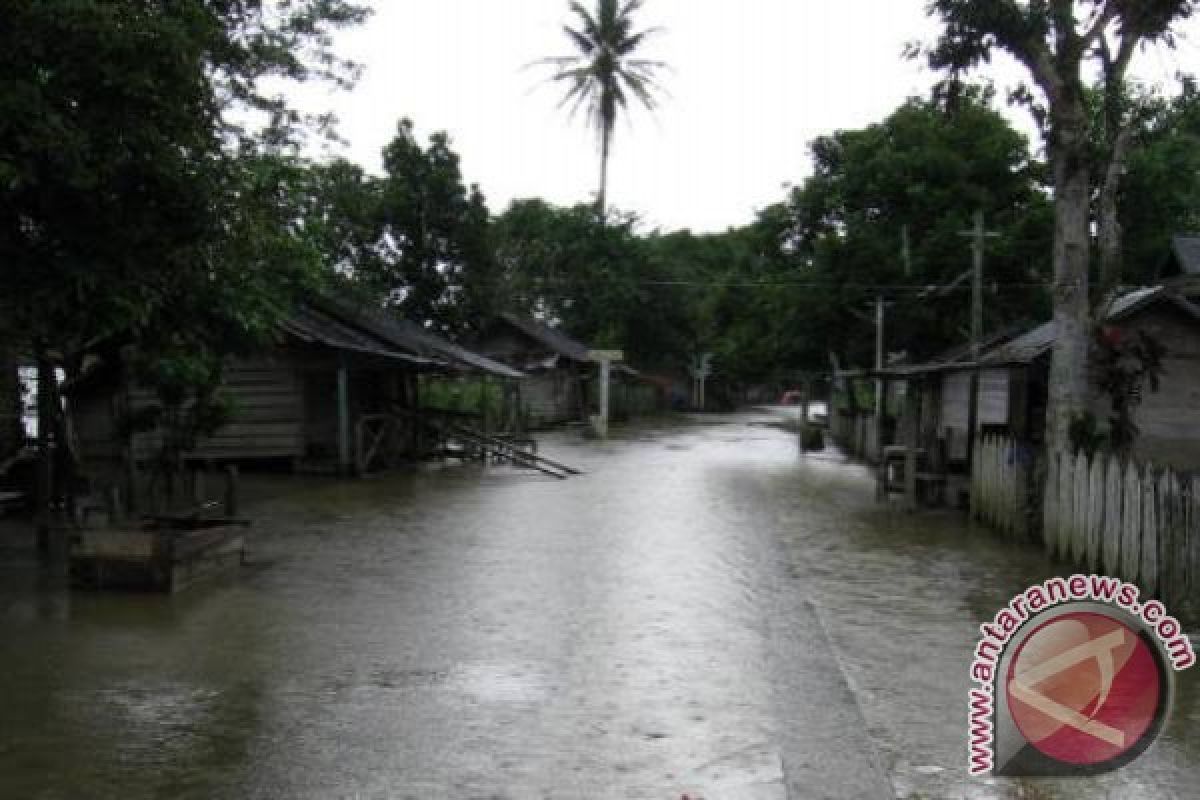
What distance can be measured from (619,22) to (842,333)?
75.4 feet

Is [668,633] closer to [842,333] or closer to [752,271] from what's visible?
[842,333]

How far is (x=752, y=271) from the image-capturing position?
49250mm

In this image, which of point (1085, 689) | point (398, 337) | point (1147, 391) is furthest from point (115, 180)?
point (398, 337)

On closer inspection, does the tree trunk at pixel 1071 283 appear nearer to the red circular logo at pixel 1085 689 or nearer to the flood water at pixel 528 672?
the flood water at pixel 528 672

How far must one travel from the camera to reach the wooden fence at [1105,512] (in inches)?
331

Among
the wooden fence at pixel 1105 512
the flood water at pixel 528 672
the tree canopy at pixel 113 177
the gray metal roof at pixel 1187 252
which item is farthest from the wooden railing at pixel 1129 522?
the gray metal roof at pixel 1187 252

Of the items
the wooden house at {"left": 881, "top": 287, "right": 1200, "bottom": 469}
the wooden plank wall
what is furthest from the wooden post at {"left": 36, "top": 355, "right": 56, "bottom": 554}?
the wooden house at {"left": 881, "top": 287, "right": 1200, "bottom": 469}

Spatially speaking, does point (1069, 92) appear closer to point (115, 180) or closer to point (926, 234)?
point (115, 180)

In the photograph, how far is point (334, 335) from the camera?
2083 centimetres

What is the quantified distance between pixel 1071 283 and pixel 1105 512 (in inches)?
168

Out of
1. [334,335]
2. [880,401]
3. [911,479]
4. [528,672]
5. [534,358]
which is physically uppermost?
[534,358]

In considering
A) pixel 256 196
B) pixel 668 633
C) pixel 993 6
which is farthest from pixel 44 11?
pixel 993 6

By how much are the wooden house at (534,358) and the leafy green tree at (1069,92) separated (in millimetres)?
28812

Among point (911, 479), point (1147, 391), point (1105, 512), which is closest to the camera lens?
point (1105, 512)
